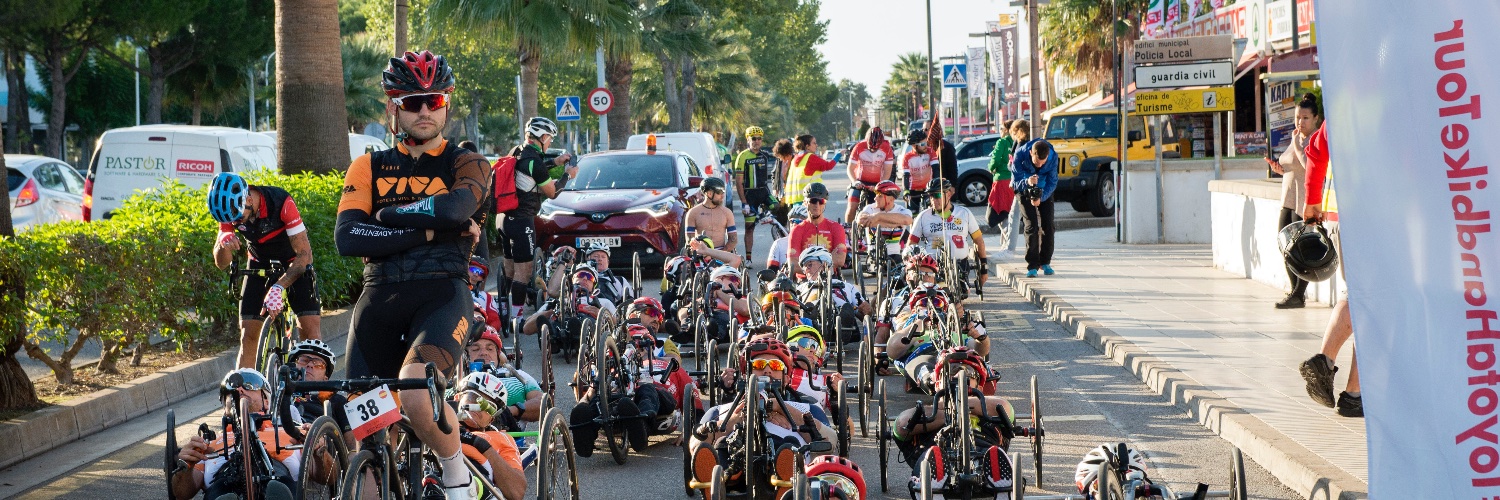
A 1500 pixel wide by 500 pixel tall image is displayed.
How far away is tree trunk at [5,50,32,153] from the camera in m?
43.5

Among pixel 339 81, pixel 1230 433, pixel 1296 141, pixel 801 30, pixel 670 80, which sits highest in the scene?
pixel 801 30

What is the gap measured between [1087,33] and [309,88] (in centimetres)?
3336

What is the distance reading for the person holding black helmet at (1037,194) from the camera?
53.6ft

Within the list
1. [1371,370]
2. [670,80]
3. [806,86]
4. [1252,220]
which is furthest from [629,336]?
[806,86]

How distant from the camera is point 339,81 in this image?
15594 millimetres

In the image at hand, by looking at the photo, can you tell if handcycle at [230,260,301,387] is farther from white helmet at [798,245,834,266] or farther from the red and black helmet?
white helmet at [798,245,834,266]

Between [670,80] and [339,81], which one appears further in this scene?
[670,80]

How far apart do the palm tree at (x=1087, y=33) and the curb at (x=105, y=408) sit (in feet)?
117

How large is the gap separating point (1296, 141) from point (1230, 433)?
4.25 m

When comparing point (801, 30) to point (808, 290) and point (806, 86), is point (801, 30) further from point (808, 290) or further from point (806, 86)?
point (808, 290)

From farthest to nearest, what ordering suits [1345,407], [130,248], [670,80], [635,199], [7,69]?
[670,80]
[7,69]
[635,199]
[130,248]
[1345,407]

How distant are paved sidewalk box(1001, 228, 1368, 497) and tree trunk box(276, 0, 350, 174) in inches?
292

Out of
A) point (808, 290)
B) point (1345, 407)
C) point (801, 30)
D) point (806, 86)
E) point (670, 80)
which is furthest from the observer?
point (806, 86)

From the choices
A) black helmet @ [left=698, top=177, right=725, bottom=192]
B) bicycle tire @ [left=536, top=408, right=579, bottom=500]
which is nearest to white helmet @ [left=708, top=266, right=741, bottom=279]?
black helmet @ [left=698, top=177, right=725, bottom=192]
